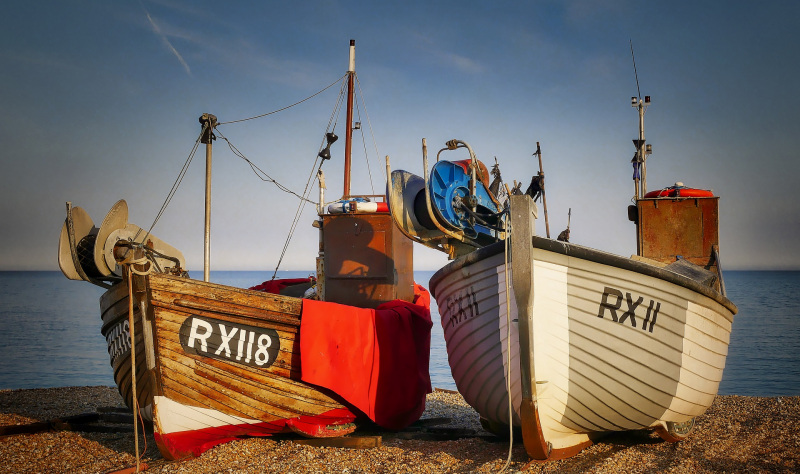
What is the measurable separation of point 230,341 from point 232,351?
3.9 inches

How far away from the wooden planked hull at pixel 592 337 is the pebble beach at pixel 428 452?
0.42 metres

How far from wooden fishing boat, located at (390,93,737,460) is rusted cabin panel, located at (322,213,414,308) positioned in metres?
2.24

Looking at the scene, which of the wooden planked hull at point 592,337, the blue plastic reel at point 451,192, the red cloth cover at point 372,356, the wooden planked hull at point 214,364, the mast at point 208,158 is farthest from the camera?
the mast at point 208,158

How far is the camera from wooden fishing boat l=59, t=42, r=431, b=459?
18.4 ft

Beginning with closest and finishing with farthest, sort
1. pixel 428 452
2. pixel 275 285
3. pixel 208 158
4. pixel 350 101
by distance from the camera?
pixel 428 452 → pixel 208 158 → pixel 275 285 → pixel 350 101

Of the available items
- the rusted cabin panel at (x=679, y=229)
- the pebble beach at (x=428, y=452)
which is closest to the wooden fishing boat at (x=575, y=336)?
the pebble beach at (x=428, y=452)

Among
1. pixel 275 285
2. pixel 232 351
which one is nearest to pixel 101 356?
pixel 275 285

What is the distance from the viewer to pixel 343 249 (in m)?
8.17

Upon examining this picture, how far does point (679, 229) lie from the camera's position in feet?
26.6

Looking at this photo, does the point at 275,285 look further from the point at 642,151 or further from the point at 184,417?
the point at 642,151

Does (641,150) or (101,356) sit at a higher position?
(641,150)

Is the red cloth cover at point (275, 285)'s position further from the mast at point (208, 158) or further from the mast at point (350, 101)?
the mast at point (350, 101)

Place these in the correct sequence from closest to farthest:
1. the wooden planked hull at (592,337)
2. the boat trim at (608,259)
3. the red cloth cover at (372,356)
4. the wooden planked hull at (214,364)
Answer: the boat trim at (608,259)
the wooden planked hull at (592,337)
the wooden planked hull at (214,364)
the red cloth cover at (372,356)

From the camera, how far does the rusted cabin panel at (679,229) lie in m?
8.02
